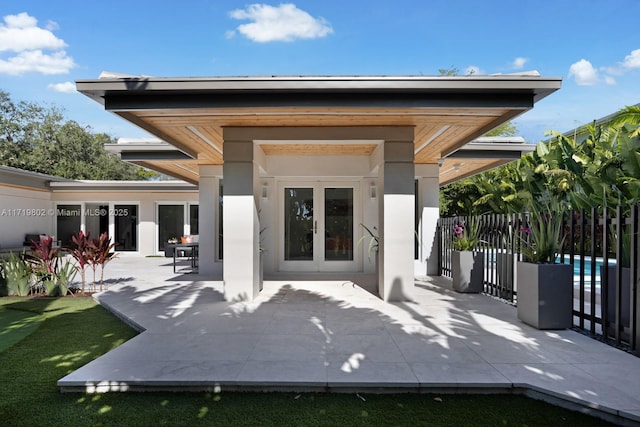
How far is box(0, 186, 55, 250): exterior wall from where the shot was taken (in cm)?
1497

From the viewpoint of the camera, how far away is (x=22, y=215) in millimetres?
15852

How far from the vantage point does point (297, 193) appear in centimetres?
987

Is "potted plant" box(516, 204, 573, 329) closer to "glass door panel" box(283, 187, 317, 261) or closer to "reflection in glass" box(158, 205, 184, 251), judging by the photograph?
"glass door panel" box(283, 187, 317, 261)

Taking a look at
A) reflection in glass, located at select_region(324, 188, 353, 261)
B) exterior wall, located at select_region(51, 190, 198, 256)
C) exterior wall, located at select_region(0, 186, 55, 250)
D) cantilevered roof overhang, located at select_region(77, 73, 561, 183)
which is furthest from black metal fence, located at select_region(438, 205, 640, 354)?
exterior wall, located at select_region(0, 186, 55, 250)

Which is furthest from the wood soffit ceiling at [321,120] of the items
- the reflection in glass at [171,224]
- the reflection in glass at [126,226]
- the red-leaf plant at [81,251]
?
the reflection in glass at [126,226]

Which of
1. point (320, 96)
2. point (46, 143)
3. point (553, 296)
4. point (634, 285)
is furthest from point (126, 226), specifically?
point (46, 143)

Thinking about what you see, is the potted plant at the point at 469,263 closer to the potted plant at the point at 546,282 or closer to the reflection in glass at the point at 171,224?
the potted plant at the point at 546,282

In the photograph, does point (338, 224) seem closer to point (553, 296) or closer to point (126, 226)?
point (553, 296)

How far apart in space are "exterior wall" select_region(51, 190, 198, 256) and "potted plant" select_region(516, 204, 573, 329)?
1527cm

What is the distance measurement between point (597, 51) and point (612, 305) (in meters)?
37.7

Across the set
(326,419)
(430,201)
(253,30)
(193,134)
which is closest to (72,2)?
(193,134)

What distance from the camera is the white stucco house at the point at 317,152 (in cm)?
495

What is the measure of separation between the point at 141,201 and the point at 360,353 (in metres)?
16.3

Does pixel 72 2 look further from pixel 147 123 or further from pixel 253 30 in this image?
pixel 253 30
